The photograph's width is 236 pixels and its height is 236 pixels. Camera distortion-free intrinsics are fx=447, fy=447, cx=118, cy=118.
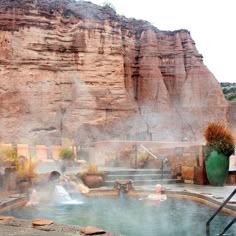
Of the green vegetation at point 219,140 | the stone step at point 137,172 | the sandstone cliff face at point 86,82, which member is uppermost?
the sandstone cliff face at point 86,82

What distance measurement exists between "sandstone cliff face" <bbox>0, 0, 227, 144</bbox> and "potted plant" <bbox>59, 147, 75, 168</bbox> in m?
13.8

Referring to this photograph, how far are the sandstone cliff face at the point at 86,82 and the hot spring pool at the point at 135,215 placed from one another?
22369 mm

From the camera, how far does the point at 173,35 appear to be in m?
41.9

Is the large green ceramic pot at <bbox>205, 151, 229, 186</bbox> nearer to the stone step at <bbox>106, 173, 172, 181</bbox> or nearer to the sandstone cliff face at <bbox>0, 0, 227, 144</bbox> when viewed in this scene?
the stone step at <bbox>106, 173, 172, 181</bbox>

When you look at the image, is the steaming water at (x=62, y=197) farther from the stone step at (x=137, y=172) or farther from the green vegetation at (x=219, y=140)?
the green vegetation at (x=219, y=140)

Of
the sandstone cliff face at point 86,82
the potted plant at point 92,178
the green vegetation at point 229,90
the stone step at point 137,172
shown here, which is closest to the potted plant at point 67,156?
the stone step at point 137,172

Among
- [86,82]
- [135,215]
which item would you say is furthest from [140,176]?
[86,82]

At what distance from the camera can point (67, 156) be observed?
57.7ft

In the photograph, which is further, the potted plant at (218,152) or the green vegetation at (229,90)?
the green vegetation at (229,90)

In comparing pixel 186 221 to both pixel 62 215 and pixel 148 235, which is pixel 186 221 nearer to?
pixel 148 235

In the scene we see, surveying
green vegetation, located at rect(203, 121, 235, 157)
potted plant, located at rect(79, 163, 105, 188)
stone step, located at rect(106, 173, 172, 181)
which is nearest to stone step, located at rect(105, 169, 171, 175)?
stone step, located at rect(106, 173, 172, 181)

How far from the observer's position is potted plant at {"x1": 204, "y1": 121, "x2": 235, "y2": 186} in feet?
39.5

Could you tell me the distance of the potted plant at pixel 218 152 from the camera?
12039 mm

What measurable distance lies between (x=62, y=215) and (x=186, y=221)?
2316 millimetres
